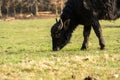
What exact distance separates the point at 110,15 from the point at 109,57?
370 cm

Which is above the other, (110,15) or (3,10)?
→ (110,15)

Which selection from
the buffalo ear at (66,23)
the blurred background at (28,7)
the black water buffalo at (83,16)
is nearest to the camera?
the black water buffalo at (83,16)

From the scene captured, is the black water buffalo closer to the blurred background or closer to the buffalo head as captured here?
the buffalo head

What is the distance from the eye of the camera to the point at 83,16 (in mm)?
17484

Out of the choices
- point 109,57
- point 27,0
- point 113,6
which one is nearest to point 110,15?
point 113,6

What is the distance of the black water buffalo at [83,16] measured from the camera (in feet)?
56.2

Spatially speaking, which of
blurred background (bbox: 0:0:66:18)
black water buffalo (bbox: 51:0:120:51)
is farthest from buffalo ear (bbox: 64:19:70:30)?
blurred background (bbox: 0:0:66:18)

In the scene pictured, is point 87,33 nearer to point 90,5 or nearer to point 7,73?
point 90,5

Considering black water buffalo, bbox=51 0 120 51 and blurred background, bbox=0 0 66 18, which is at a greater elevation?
black water buffalo, bbox=51 0 120 51

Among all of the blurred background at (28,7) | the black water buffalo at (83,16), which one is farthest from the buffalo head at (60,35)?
the blurred background at (28,7)

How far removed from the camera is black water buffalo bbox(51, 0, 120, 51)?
1712 centimetres

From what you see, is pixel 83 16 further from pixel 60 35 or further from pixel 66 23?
pixel 60 35

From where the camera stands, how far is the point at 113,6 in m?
17.4

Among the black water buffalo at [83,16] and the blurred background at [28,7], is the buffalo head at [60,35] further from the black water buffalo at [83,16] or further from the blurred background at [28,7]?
the blurred background at [28,7]
